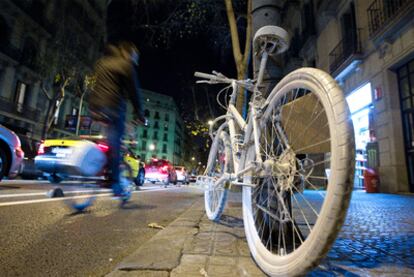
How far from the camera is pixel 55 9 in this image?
27625 millimetres

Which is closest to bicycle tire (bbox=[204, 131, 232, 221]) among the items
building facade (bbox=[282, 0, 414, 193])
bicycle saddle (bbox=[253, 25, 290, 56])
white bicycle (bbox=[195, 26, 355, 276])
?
white bicycle (bbox=[195, 26, 355, 276])

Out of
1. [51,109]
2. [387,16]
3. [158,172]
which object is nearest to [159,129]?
[51,109]

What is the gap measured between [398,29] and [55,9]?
29703mm

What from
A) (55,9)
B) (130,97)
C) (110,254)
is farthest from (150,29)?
(55,9)

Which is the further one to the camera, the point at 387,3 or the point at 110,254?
the point at 387,3

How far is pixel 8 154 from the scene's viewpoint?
19.7 ft

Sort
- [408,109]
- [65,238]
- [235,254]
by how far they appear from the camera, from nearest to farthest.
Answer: [235,254] → [65,238] → [408,109]

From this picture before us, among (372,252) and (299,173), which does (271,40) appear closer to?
(299,173)

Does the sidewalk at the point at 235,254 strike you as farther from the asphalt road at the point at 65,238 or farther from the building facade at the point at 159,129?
the building facade at the point at 159,129

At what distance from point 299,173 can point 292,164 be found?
2.9 inches

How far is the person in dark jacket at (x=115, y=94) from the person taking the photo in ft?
11.3

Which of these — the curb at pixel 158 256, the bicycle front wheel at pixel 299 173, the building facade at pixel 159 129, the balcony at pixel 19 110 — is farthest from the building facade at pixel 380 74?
the building facade at pixel 159 129

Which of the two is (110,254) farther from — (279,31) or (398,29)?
(398,29)

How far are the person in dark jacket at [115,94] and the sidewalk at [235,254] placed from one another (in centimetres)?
122
